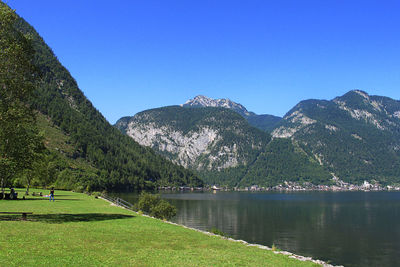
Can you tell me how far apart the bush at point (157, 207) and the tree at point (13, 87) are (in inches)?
1807

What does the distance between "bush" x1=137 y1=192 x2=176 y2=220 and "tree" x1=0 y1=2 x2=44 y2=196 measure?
4590cm

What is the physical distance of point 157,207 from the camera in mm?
85188

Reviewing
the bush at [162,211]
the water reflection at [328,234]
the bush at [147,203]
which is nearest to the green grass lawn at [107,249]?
the water reflection at [328,234]

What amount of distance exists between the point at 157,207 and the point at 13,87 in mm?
54167

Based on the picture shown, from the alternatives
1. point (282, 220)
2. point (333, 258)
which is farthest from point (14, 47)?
point (282, 220)

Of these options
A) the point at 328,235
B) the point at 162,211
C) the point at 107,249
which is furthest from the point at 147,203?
the point at 107,249

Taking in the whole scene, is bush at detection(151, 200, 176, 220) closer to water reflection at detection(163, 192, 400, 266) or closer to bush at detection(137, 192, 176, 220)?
bush at detection(137, 192, 176, 220)

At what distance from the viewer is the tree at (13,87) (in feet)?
120

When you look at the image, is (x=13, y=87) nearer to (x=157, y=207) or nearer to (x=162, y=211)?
(x=157, y=207)

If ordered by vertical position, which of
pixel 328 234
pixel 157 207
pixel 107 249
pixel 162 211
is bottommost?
pixel 328 234

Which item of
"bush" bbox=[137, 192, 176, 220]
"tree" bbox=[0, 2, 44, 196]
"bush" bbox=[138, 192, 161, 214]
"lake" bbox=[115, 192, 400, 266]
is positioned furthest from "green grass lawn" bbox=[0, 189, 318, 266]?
"bush" bbox=[138, 192, 161, 214]

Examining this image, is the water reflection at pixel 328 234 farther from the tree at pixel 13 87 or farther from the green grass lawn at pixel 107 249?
the tree at pixel 13 87

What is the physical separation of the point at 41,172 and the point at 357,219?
107481 mm

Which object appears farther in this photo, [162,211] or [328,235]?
[328,235]
